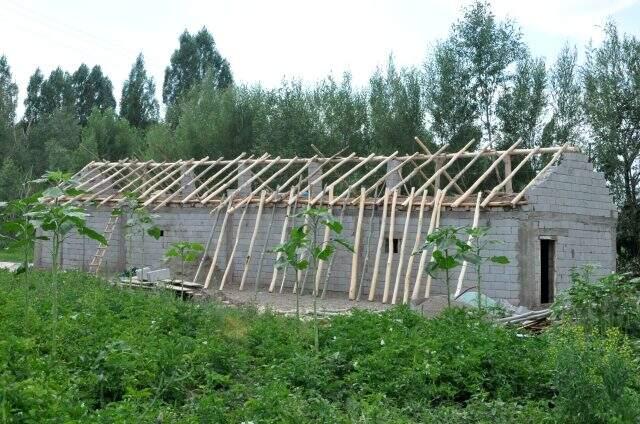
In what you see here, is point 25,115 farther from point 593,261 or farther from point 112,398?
point 112,398

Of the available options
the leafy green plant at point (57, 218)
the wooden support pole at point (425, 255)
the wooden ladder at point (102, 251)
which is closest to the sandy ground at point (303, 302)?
the wooden support pole at point (425, 255)

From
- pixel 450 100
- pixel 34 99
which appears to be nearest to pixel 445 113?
pixel 450 100

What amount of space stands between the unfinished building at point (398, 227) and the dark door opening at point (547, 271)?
0.02 meters

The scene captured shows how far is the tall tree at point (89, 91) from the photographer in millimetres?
54406

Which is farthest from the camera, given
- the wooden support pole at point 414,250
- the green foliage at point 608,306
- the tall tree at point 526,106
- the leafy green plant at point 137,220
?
the tall tree at point 526,106

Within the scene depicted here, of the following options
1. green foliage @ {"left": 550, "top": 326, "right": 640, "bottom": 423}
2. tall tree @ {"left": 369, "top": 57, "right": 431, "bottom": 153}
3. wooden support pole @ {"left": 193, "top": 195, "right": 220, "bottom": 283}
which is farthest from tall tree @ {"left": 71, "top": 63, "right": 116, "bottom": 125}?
green foliage @ {"left": 550, "top": 326, "right": 640, "bottom": 423}

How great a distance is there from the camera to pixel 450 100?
33156mm

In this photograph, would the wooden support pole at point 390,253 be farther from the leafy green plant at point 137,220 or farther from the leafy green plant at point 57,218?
the leafy green plant at point 57,218

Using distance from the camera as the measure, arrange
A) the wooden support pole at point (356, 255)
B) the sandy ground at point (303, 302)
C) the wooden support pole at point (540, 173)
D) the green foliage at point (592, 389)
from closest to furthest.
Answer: the green foliage at point (592, 389) < the sandy ground at point (303, 302) < the wooden support pole at point (540, 173) < the wooden support pole at point (356, 255)

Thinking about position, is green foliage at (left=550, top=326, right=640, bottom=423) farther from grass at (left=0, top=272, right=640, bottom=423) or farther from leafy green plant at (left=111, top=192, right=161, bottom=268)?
leafy green plant at (left=111, top=192, right=161, bottom=268)

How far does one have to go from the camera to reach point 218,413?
609 centimetres

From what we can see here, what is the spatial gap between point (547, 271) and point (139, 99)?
4040 centimetres

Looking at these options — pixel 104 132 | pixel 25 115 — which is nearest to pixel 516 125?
pixel 104 132

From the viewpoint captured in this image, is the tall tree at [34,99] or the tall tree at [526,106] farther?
the tall tree at [34,99]
